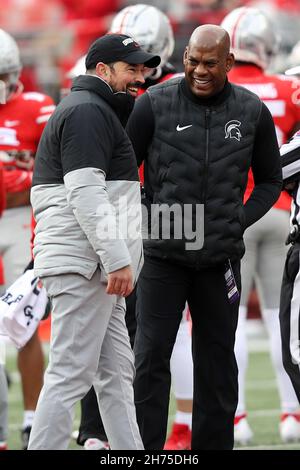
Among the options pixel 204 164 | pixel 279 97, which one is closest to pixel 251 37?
pixel 279 97

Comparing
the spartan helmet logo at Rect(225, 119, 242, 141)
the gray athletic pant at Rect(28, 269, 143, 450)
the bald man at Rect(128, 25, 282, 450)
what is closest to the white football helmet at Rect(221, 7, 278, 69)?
the bald man at Rect(128, 25, 282, 450)

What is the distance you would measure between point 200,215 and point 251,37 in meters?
2.19

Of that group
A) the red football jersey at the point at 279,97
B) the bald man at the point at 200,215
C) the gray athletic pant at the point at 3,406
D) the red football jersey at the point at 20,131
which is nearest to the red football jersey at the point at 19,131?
the red football jersey at the point at 20,131

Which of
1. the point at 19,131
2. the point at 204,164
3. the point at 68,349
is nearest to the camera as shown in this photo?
the point at 68,349

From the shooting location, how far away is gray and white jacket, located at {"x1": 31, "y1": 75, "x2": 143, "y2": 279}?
188 inches

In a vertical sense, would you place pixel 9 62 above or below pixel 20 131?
above

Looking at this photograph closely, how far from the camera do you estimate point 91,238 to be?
4777 millimetres

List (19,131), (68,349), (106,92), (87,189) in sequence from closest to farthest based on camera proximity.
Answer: (87,189)
(68,349)
(106,92)
(19,131)

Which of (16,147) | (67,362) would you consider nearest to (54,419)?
(67,362)

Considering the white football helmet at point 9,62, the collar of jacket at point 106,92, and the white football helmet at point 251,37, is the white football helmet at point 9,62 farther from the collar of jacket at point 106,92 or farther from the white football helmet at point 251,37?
the collar of jacket at point 106,92

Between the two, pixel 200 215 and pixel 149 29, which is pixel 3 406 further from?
pixel 149 29

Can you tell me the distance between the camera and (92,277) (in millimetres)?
4895

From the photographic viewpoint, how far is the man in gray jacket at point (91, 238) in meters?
4.79

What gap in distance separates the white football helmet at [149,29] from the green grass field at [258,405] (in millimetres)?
2250
